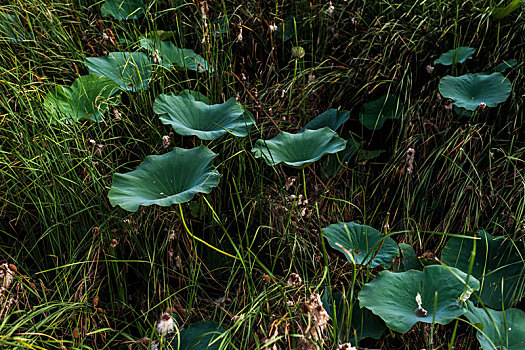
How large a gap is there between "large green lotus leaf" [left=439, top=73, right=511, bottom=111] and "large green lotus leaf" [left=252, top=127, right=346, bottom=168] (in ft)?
1.95

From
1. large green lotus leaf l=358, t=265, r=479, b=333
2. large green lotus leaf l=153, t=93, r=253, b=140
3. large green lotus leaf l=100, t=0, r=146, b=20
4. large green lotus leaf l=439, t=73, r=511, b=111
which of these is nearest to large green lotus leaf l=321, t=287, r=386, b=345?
large green lotus leaf l=358, t=265, r=479, b=333

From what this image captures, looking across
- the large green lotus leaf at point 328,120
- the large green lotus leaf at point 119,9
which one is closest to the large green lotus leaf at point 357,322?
the large green lotus leaf at point 328,120

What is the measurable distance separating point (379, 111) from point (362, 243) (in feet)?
2.44

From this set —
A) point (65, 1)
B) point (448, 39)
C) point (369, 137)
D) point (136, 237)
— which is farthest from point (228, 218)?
point (65, 1)

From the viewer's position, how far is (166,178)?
4.99ft

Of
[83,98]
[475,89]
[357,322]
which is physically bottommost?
[357,322]

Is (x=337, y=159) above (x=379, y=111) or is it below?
below

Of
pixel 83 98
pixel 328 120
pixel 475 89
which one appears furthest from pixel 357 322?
pixel 83 98

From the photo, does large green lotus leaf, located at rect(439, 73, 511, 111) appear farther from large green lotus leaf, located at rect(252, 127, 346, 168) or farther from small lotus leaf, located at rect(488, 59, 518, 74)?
large green lotus leaf, located at rect(252, 127, 346, 168)

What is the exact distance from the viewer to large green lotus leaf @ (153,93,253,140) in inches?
Answer: 67.4

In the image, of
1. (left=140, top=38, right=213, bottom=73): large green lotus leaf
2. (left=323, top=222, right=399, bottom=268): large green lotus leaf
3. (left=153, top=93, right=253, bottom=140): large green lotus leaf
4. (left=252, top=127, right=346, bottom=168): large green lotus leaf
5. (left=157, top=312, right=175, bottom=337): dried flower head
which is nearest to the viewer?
(left=157, top=312, right=175, bottom=337): dried flower head

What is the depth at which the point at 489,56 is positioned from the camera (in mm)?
2164

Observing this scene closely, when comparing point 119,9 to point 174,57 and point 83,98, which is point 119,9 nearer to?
point 174,57

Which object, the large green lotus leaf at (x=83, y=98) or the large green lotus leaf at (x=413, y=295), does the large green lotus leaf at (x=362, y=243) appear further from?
the large green lotus leaf at (x=83, y=98)
